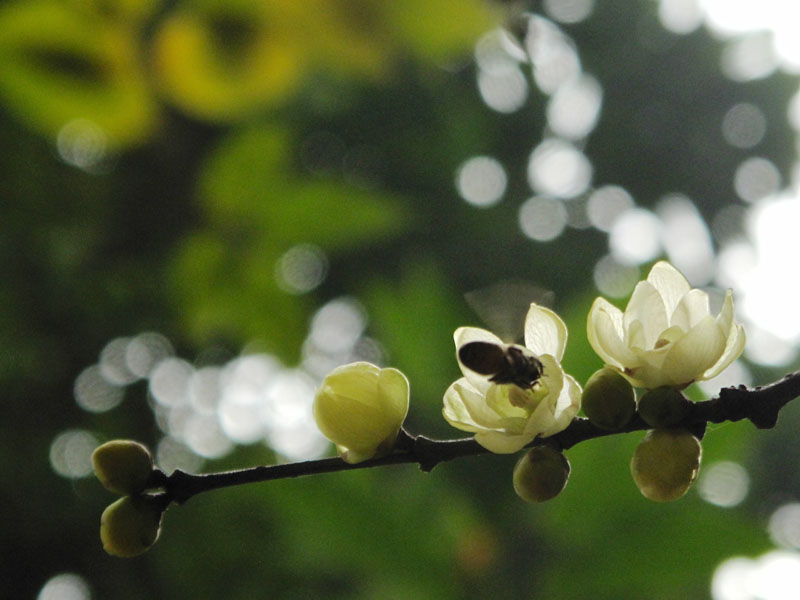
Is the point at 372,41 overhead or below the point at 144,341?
overhead

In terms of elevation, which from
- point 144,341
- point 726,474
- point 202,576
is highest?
point 726,474

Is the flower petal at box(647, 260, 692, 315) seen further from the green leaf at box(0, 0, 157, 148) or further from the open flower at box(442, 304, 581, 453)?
the green leaf at box(0, 0, 157, 148)

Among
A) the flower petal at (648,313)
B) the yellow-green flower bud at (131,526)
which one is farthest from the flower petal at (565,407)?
the yellow-green flower bud at (131,526)

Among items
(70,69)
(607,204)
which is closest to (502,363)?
(70,69)

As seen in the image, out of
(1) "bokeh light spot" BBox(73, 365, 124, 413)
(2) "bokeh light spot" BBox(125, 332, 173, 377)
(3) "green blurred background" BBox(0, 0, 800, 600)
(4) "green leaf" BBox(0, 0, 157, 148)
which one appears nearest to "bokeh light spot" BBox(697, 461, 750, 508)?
(3) "green blurred background" BBox(0, 0, 800, 600)

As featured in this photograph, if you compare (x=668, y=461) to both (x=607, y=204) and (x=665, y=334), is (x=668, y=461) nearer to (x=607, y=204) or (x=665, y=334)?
(x=665, y=334)

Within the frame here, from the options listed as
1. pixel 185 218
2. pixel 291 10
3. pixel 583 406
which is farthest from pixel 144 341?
pixel 583 406

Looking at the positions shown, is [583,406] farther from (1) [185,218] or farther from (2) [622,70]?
(2) [622,70]

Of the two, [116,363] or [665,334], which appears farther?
[116,363]
